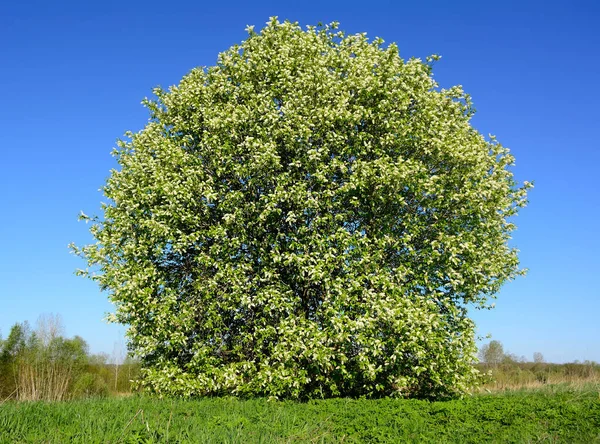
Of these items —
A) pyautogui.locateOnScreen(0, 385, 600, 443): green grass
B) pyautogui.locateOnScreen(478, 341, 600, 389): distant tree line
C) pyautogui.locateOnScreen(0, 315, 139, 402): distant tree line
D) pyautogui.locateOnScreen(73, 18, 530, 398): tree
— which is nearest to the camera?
pyautogui.locateOnScreen(0, 385, 600, 443): green grass

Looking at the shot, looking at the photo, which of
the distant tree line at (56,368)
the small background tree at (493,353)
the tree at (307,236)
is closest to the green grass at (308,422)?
the tree at (307,236)

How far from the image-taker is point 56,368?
24.8 m

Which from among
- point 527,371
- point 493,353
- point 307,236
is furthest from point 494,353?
point 307,236

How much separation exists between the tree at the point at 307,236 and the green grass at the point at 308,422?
2.00 metres

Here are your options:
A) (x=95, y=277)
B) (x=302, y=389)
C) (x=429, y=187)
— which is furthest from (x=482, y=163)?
(x=95, y=277)

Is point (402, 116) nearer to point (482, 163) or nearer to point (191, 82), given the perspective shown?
point (482, 163)

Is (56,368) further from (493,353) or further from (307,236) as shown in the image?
(493,353)

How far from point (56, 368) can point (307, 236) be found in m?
16.2

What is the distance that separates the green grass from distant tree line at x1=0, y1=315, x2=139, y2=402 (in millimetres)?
9435

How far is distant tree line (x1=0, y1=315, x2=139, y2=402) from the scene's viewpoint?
22.0 meters

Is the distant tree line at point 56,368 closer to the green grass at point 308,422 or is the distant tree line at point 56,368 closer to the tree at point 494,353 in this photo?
the green grass at point 308,422

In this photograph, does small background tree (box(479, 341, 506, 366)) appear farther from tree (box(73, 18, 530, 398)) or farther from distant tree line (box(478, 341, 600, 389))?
tree (box(73, 18, 530, 398))

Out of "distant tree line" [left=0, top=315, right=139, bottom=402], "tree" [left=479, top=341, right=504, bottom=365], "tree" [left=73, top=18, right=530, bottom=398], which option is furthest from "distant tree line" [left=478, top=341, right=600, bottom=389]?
"distant tree line" [left=0, top=315, right=139, bottom=402]

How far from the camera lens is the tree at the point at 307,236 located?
16391mm
